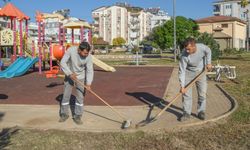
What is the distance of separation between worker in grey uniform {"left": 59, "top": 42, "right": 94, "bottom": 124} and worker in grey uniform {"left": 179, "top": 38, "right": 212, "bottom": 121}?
180 centimetres

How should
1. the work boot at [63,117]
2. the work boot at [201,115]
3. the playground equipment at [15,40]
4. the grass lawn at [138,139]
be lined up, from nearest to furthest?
the grass lawn at [138,139] → the work boot at [201,115] → the work boot at [63,117] → the playground equipment at [15,40]

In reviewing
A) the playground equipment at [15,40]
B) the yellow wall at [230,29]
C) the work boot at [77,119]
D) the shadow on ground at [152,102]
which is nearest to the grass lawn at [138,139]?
the work boot at [77,119]

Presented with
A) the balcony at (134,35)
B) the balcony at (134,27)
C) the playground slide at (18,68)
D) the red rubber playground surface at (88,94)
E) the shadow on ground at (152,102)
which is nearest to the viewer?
the shadow on ground at (152,102)

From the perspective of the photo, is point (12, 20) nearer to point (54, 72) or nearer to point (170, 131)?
point (54, 72)

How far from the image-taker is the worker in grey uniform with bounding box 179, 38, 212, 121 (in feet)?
24.3

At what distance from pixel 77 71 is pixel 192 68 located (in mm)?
2249

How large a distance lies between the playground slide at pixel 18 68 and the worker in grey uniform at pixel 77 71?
10.9 metres

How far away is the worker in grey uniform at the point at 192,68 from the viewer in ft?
24.3

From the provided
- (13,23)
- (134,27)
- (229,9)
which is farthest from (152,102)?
(134,27)

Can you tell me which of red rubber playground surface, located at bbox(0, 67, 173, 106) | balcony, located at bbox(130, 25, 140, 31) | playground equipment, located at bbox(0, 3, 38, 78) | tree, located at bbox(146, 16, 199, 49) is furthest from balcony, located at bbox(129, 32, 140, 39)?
red rubber playground surface, located at bbox(0, 67, 173, 106)

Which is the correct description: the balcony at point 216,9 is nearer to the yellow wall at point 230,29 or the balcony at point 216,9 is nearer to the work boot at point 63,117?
the yellow wall at point 230,29

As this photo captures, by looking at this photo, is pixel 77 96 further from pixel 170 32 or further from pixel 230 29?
pixel 230 29

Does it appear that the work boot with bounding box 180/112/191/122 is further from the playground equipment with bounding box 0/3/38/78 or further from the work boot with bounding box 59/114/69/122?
the playground equipment with bounding box 0/3/38/78

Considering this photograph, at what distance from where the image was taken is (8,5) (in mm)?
21141
